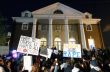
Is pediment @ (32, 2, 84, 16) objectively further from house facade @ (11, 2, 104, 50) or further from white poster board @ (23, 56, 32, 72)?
white poster board @ (23, 56, 32, 72)

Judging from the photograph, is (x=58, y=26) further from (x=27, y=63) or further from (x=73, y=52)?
(x=27, y=63)

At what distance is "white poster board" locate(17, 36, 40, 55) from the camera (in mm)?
10630

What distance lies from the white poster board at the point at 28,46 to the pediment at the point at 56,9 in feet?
83.5

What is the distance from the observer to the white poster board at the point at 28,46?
10630 millimetres

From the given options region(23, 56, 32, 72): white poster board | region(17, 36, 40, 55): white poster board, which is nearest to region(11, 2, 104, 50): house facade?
region(17, 36, 40, 55): white poster board

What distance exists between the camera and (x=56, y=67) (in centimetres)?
1115

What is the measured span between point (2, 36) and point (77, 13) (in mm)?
11854

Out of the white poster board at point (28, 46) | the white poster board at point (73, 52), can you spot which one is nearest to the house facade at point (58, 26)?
the white poster board at point (73, 52)

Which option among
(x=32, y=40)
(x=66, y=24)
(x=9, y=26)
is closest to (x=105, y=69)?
(x=32, y=40)

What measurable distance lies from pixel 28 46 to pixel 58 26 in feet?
90.1

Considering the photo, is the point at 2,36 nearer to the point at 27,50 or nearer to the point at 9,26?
the point at 9,26

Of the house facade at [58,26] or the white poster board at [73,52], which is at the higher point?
the house facade at [58,26]

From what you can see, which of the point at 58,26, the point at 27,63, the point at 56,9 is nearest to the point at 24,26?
the point at 58,26

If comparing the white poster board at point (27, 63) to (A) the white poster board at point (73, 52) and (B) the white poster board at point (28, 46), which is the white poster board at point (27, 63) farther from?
(A) the white poster board at point (73, 52)
